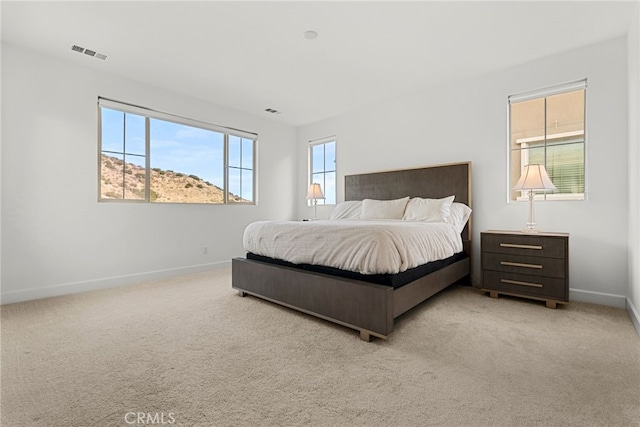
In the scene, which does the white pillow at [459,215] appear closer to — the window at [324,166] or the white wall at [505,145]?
the white wall at [505,145]

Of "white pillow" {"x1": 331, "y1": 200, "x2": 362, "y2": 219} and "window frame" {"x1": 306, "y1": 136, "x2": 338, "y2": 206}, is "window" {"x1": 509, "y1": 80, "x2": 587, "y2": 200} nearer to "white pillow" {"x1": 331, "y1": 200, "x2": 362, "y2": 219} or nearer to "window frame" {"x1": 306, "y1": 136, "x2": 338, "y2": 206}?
"white pillow" {"x1": 331, "y1": 200, "x2": 362, "y2": 219}

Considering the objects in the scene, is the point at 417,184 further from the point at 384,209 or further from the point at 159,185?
the point at 159,185

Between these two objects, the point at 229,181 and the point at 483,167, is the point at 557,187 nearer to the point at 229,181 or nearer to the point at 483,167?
the point at 483,167

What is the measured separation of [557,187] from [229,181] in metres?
4.35

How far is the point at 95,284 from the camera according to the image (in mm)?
3338

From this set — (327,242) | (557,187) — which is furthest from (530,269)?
(327,242)

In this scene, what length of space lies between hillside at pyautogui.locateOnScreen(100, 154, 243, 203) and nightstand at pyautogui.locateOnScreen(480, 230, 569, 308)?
3.72m

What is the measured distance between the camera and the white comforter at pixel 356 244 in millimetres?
2047

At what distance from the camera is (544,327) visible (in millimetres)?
2219

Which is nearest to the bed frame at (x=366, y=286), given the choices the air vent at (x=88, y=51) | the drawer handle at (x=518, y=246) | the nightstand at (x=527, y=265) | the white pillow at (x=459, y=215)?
the white pillow at (x=459, y=215)

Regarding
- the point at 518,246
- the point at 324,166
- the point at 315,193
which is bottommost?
the point at 518,246

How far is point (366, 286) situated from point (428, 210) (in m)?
1.81

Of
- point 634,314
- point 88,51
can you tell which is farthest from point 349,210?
point 88,51

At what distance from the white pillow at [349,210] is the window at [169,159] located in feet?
5.19
